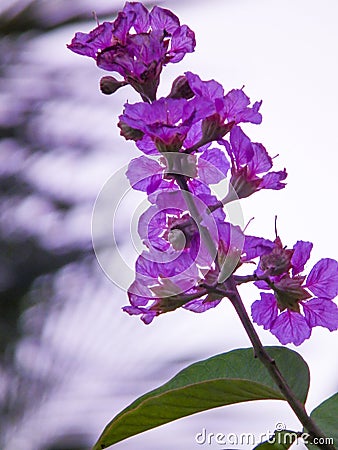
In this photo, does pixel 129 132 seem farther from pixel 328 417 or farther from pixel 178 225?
pixel 328 417

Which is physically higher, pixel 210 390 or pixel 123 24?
pixel 123 24

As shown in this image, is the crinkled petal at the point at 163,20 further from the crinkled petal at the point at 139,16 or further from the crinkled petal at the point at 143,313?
the crinkled petal at the point at 143,313

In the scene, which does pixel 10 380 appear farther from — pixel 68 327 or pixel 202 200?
pixel 202 200

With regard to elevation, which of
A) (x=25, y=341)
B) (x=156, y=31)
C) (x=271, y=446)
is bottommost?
(x=271, y=446)

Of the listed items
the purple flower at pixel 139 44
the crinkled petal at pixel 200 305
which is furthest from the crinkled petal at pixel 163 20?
the crinkled petal at pixel 200 305

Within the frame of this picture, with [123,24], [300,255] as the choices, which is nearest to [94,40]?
[123,24]

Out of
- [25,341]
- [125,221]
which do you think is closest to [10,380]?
[25,341]
